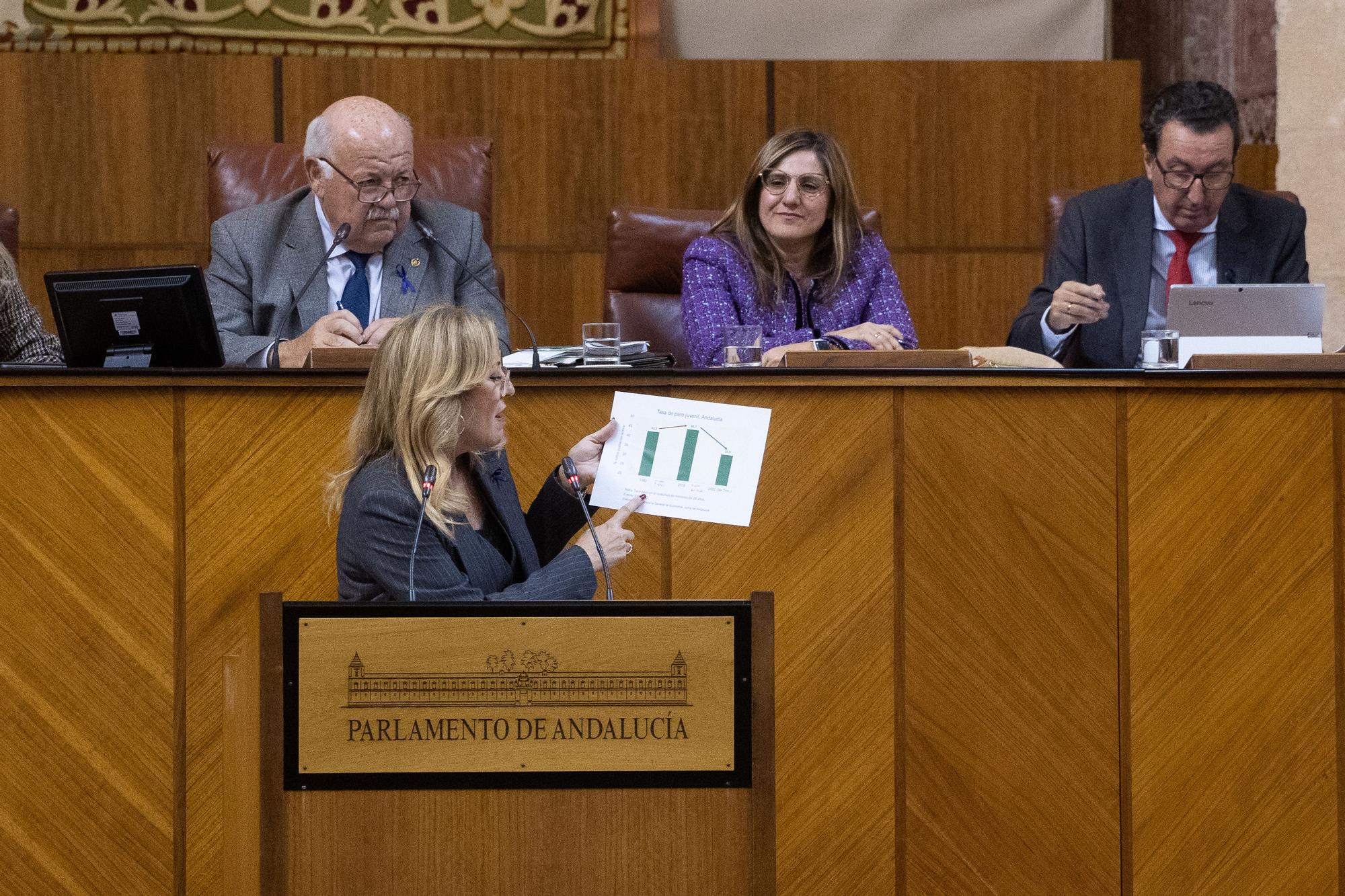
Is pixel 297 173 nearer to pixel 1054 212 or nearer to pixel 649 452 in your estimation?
pixel 649 452

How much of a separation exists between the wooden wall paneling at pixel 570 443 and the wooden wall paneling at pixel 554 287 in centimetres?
183

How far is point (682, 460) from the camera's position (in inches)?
84.6

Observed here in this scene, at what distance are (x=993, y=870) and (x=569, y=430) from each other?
Answer: 0.92 metres

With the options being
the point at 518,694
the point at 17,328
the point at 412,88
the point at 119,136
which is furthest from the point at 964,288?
the point at 518,694

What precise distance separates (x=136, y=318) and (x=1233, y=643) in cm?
177

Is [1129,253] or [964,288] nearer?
[1129,253]

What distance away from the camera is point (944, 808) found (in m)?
2.24

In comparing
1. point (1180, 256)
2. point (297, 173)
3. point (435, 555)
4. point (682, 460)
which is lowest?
point (435, 555)

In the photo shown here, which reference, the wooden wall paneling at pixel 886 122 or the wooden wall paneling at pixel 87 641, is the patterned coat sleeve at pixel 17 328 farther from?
the wooden wall paneling at pixel 886 122

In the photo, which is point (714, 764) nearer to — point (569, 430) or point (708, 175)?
point (569, 430)

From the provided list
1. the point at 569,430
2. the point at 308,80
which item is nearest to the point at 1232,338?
the point at 569,430

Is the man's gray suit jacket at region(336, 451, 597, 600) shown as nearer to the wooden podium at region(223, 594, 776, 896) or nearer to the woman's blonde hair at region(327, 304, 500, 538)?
the woman's blonde hair at region(327, 304, 500, 538)

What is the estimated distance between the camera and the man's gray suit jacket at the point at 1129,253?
3.15 meters

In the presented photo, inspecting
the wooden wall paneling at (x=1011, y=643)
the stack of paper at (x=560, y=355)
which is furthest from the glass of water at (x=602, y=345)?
the wooden wall paneling at (x=1011, y=643)
